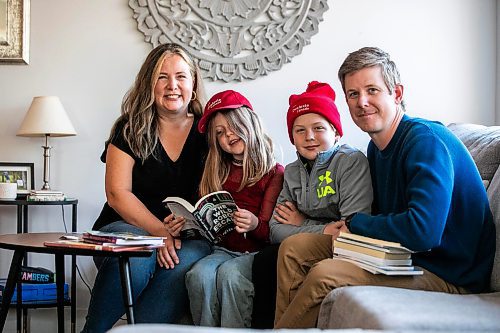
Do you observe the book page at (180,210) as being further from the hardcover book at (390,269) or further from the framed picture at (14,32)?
the framed picture at (14,32)

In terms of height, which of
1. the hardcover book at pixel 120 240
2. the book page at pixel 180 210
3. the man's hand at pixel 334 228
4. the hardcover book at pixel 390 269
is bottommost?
the hardcover book at pixel 390 269

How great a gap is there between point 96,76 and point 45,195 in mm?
652

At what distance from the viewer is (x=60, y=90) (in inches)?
131

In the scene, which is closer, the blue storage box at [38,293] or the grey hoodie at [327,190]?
the grey hoodie at [327,190]

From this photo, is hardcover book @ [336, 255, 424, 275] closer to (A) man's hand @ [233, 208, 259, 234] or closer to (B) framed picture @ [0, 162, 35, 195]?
(A) man's hand @ [233, 208, 259, 234]

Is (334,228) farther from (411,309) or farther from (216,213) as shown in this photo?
(411,309)

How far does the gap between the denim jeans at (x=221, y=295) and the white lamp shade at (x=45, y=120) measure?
1.22 metres

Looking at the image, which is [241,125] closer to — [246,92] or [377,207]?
[377,207]

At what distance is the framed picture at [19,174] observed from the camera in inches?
130

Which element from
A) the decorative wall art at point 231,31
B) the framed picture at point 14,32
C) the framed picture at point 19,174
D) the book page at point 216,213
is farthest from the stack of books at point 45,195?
the book page at point 216,213

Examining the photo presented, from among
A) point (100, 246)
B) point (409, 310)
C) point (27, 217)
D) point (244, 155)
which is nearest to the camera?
point (409, 310)

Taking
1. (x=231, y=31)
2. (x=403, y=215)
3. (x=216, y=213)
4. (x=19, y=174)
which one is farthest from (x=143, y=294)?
(x=231, y=31)

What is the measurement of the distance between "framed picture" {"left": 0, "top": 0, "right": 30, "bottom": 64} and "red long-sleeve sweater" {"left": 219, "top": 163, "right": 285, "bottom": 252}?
1.43m

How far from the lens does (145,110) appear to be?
103 inches
